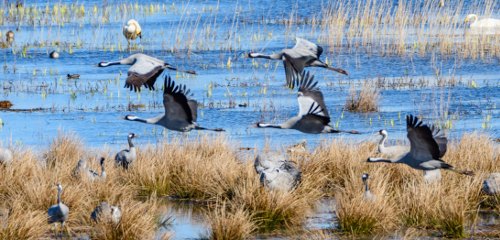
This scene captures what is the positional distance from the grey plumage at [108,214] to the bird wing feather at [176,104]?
1292mm

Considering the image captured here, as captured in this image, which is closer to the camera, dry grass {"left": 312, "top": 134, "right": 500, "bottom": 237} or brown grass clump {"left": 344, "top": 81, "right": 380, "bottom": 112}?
dry grass {"left": 312, "top": 134, "right": 500, "bottom": 237}

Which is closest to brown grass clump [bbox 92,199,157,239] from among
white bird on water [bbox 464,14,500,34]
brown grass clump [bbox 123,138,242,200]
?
brown grass clump [bbox 123,138,242,200]

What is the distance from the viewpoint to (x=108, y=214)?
8.52 meters

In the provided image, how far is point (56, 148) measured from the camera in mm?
11750

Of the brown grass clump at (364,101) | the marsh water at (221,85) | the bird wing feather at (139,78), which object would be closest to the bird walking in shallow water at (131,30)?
the marsh water at (221,85)

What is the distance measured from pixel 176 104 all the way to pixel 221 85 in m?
9.05

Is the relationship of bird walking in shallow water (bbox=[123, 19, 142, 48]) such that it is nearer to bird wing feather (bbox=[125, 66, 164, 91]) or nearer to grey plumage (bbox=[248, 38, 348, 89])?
grey plumage (bbox=[248, 38, 348, 89])

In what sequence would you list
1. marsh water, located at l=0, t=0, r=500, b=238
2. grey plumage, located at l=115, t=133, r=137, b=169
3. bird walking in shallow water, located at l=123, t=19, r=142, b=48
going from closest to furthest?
grey plumage, located at l=115, t=133, r=137, b=169 → marsh water, located at l=0, t=0, r=500, b=238 → bird walking in shallow water, located at l=123, t=19, r=142, b=48

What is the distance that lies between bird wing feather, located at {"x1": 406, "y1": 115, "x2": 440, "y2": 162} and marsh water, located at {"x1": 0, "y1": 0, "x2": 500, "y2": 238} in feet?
3.19

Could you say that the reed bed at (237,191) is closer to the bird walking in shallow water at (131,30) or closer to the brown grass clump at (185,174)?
the brown grass clump at (185,174)

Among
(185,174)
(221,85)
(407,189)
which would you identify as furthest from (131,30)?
(407,189)

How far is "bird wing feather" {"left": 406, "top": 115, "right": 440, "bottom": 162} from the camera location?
30.0ft

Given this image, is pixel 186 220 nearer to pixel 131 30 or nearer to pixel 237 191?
pixel 237 191

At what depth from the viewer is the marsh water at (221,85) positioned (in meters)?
14.6
